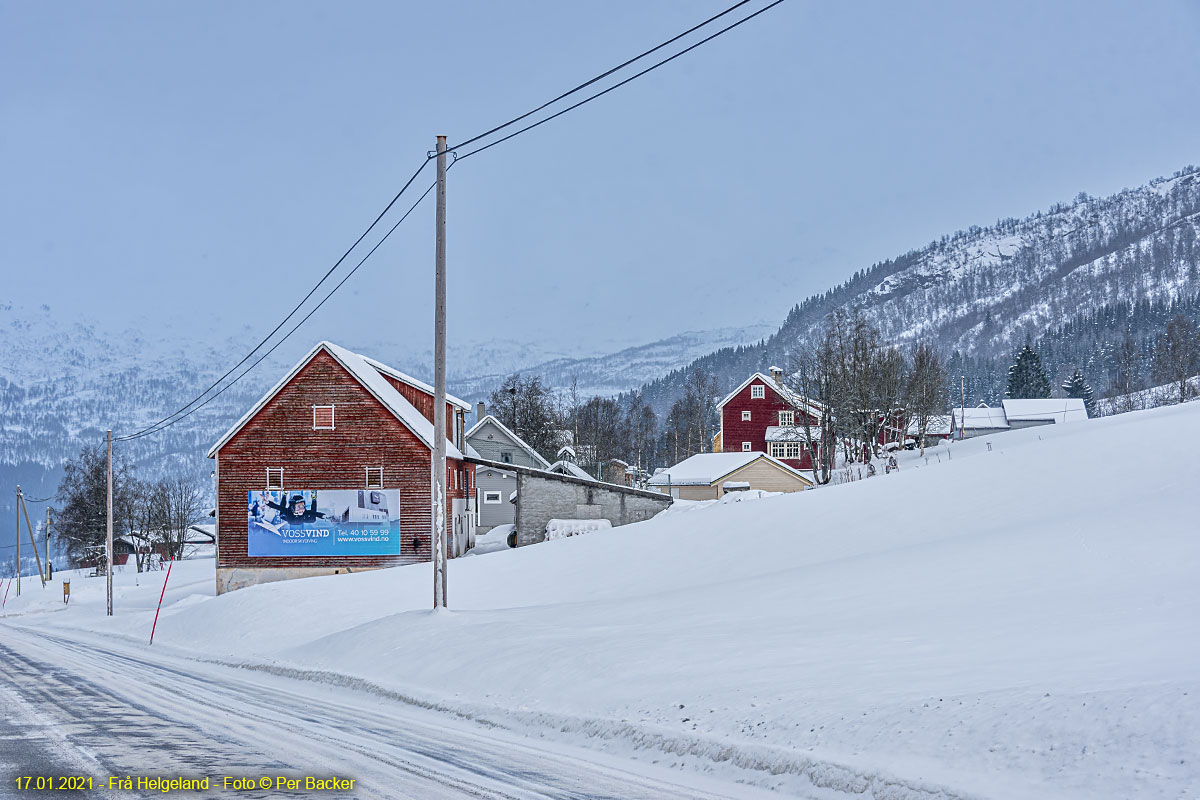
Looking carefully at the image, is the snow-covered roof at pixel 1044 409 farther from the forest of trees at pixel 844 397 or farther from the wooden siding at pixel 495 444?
the wooden siding at pixel 495 444

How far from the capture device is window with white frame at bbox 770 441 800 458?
9112cm

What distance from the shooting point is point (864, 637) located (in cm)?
1191

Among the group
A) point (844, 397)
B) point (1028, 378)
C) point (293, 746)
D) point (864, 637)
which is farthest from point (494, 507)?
point (1028, 378)

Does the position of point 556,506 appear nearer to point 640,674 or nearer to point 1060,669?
point 640,674

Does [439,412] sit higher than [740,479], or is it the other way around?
[439,412]

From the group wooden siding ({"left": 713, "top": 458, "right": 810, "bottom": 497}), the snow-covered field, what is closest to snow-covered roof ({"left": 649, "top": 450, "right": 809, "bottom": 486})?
wooden siding ({"left": 713, "top": 458, "right": 810, "bottom": 497})

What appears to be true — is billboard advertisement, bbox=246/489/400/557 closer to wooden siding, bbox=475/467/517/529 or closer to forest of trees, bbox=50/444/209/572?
wooden siding, bbox=475/467/517/529

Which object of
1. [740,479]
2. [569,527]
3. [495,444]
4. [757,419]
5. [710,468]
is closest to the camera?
[569,527]

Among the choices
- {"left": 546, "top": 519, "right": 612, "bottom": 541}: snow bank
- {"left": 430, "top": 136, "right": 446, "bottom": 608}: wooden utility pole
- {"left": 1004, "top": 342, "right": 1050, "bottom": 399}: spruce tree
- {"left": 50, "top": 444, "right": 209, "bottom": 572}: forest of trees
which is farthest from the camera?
{"left": 1004, "top": 342, "right": 1050, "bottom": 399}: spruce tree

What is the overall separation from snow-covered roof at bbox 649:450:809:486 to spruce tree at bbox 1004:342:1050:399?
192 feet

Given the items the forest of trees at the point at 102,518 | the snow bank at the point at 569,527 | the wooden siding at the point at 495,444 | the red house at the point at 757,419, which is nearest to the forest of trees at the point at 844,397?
the red house at the point at 757,419

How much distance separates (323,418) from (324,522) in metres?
4.38

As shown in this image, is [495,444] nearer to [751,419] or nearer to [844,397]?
[751,419]

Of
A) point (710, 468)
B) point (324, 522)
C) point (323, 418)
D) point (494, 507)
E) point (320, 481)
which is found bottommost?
point (494, 507)
